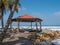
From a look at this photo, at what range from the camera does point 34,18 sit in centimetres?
2702

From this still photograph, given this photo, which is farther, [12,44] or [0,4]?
[0,4]

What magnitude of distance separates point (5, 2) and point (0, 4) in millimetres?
984

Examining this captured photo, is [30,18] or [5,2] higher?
[5,2]

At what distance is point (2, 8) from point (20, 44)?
1892cm

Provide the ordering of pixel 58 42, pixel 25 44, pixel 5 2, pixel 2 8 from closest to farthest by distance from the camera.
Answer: pixel 58 42 → pixel 25 44 → pixel 5 2 → pixel 2 8

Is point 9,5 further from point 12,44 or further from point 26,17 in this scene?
point 12,44

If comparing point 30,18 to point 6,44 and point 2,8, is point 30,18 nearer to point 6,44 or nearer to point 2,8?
point 2,8

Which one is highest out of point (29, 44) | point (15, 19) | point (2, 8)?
point (2, 8)

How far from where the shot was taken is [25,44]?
581 inches

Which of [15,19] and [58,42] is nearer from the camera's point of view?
[58,42]

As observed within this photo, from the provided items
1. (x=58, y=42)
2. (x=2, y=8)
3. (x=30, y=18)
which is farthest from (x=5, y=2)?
(x=58, y=42)

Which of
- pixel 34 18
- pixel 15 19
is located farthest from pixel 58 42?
pixel 15 19

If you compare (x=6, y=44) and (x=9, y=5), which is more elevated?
(x=9, y=5)

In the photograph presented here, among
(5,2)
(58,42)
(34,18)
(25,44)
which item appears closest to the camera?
(58,42)
